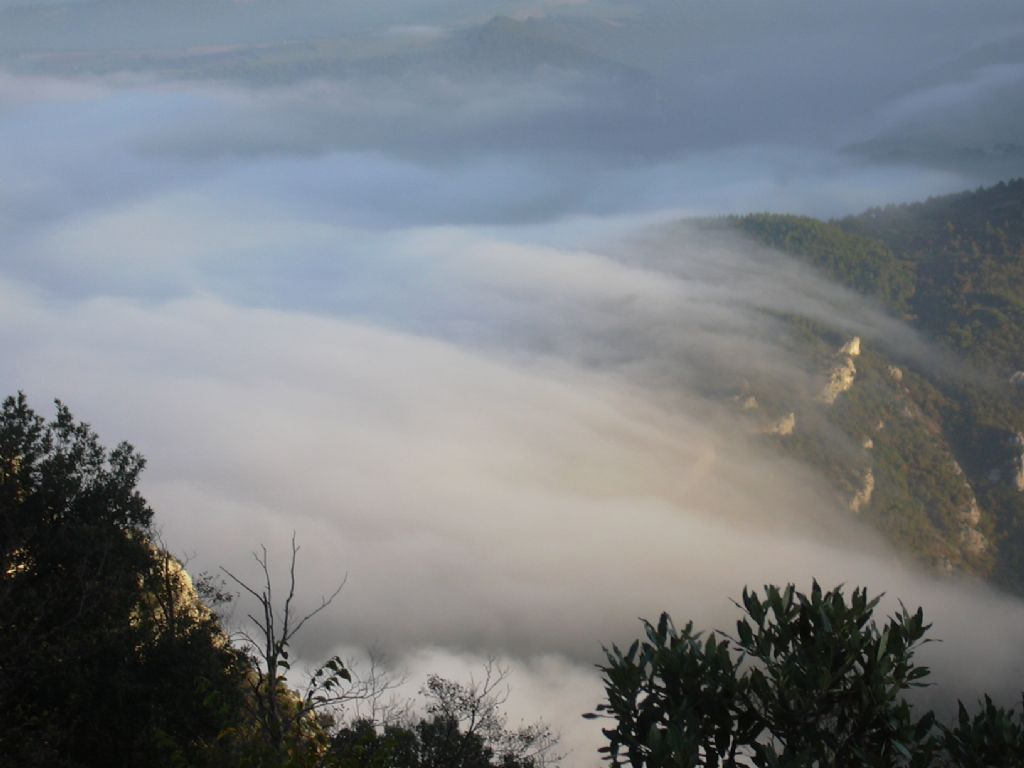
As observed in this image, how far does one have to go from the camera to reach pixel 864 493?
396ft

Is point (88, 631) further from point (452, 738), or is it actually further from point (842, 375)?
point (842, 375)

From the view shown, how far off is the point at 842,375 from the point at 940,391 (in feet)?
46.7

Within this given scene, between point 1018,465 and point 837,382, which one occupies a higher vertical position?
point 837,382

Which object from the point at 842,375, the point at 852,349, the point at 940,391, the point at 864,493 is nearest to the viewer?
the point at 864,493

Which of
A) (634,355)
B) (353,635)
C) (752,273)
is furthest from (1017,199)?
(353,635)

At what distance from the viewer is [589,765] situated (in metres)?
43.2

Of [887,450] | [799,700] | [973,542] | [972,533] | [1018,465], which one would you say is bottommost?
[799,700]

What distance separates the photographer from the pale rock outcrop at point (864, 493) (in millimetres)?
119938

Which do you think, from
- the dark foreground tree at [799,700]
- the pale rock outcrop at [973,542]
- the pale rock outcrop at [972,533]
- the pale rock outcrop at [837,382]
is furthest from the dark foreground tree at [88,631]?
the pale rock outcrop at [837,382]

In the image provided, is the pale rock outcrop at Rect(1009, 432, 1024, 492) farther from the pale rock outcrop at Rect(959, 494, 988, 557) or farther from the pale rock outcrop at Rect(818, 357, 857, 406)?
the pale rock outcrop at Rect(818, 357, 857, 406)

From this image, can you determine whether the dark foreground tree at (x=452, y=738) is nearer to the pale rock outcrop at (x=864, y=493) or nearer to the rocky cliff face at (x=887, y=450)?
the rocky cliff face at (x=887, y=450)

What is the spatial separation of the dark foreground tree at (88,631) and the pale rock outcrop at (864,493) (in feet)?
373

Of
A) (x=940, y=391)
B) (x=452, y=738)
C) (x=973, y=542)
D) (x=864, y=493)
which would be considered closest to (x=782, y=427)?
(x=864, y=493)

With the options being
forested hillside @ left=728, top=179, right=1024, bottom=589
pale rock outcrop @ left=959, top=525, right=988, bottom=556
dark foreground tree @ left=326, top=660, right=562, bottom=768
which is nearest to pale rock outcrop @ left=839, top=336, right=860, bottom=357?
forested hillside @ left=728, top=179, right=1024, bottom=589
